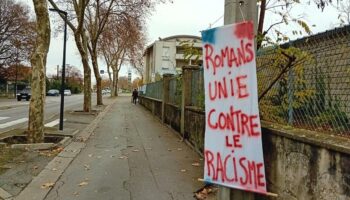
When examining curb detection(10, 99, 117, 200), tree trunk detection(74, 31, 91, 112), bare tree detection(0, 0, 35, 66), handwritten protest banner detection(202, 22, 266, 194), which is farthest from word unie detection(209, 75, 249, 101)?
bare tree detection(0, 0, 35, 66)

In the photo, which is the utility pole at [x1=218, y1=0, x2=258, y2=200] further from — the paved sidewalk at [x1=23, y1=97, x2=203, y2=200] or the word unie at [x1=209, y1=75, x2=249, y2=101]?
the paved sidewalk at [x1=23, y1=97, x2=203, y2=200]

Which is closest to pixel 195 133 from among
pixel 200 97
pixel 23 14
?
pixel 200 97

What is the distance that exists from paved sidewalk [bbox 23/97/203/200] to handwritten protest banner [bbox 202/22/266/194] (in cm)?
198

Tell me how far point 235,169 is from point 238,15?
165 cm

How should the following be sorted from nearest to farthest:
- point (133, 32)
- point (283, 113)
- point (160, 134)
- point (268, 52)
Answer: point (283, 113), point (268, 52), point (160, 134), point (133, 32)

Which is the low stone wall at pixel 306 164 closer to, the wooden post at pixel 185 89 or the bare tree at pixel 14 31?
the wooden post at pixel 185 89

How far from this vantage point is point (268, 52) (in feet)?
20.6

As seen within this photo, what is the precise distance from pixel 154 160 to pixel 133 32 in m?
23.9

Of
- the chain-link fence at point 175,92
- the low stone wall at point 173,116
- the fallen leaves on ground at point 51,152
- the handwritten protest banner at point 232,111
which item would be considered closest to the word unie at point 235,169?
the handwritten protest banner at point 232,111

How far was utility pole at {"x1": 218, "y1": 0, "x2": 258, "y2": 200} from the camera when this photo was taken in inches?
190

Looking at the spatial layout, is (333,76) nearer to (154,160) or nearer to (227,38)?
(227,38)

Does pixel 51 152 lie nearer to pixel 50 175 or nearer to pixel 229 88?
pixel 50 175

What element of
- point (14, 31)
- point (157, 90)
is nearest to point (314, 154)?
point (157, 90)

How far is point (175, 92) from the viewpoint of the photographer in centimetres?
1653
